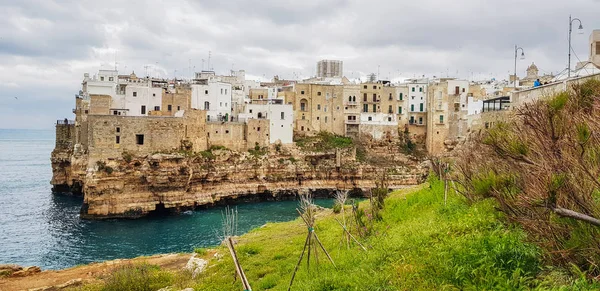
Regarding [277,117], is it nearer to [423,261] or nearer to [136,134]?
[136,134]

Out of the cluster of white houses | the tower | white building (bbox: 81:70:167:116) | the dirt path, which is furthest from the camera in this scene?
the cluster of white houses

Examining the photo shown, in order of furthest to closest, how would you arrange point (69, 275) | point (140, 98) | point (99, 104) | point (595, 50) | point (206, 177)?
point (140, 98) < point (206, 177) < point (99, 104) < point (595, 50) < point (69, 275)

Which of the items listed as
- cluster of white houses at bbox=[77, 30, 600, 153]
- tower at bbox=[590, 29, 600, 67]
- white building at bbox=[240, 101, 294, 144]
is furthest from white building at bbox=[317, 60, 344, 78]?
tower at bbox=[590, 29, 600, 67]

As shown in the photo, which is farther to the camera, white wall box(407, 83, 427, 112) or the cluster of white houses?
white wall box(407, 83, 427, 112)

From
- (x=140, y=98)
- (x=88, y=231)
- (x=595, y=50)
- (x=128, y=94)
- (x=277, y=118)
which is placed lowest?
(x=88, y=231)

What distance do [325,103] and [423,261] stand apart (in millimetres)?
52894

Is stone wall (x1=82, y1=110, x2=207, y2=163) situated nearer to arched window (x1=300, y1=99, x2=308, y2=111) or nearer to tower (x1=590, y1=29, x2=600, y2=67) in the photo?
arched window (x1=300, y1=99, x2=308, y2=111)

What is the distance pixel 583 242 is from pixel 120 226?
3640cm

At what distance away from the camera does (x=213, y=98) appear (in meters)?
54.1

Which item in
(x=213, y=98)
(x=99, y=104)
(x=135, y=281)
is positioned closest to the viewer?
(x=135, y=281)

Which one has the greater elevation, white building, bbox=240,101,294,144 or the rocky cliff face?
white building, bbox=240,101,294,144

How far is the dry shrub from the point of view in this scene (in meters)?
6.19

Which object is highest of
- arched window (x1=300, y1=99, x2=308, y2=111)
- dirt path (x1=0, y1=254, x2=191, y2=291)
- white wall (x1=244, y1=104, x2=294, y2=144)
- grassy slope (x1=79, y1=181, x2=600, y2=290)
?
arched window (x1=300, y1=99, x2=308, y2=111)

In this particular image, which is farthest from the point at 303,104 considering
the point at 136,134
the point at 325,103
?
the point at 136,134
